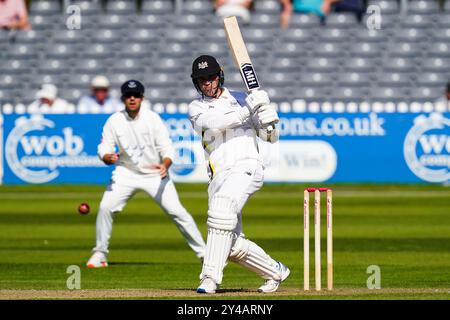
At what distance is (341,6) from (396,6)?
1.40 meters

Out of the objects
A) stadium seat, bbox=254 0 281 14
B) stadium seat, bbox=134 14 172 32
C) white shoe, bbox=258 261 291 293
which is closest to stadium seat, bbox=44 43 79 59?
stadium seat, bbox=134 14 172 32

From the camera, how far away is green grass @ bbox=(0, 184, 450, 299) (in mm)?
11523

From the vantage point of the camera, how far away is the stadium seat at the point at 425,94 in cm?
2706

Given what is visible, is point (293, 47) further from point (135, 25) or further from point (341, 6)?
point (135, 25)

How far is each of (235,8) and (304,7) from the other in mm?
1536

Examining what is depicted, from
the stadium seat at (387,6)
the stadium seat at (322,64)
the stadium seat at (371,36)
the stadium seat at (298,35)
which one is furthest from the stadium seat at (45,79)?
the stadium seat at (387,6)

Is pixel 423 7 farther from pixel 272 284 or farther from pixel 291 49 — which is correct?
pixel 272 284

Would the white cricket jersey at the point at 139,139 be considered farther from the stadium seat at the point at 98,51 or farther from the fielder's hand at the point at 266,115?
the stadium seat at the point at 98,51

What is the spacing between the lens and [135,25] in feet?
94.6

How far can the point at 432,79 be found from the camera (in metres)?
27.4

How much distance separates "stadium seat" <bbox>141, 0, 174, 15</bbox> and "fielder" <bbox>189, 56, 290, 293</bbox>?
755 inches

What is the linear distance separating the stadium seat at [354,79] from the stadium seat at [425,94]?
997mm

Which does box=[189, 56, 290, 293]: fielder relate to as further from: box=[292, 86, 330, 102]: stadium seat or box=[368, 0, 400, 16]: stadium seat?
box=[368, 0, 400, 16]: stadium seat

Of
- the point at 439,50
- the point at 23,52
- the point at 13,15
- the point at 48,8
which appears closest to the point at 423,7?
the point at 439,50
